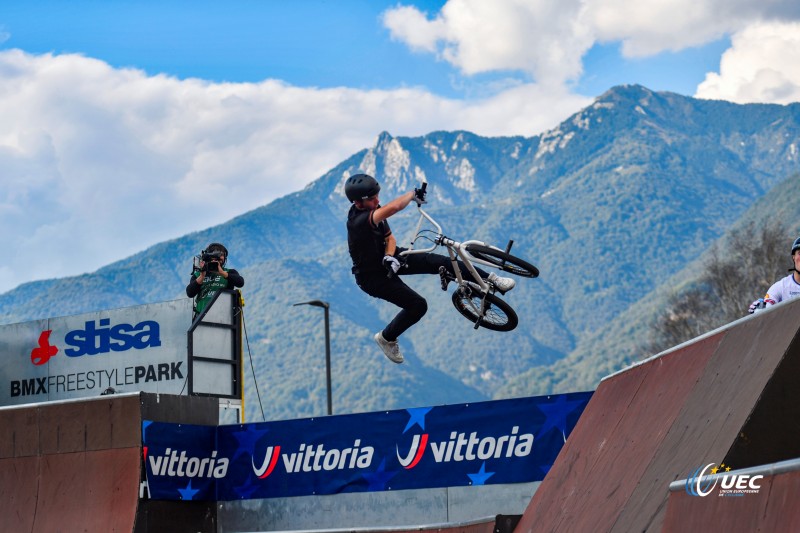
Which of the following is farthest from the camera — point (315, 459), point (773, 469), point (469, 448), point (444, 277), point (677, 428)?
point (315, 459)

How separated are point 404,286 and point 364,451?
6.78 ft

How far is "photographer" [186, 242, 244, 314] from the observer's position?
16.0 m

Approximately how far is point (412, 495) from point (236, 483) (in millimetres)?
2714

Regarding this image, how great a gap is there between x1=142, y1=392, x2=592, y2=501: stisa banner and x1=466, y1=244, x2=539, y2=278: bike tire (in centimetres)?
156

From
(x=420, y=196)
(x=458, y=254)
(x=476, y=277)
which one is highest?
(x=420, y=196)

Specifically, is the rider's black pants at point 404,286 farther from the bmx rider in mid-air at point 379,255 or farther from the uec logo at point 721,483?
the uec logo at point 721,483

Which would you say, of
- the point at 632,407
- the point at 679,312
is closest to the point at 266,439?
the point at 632,407

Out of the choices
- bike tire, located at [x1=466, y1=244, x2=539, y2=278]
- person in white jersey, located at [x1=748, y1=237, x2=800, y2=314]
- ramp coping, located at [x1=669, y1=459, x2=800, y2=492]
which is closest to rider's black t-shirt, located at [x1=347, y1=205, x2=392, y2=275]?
bike tire, located at [x1=466, y1=244, x2=539, y2=278]

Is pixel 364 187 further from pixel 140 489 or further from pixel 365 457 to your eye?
pixel 140 489

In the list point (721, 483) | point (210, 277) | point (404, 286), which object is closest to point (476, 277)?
point (404, 286)

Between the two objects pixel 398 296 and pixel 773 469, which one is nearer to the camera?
pixel 773 469

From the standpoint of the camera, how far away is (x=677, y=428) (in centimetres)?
741

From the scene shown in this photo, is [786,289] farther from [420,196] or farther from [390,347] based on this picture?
[390,347]

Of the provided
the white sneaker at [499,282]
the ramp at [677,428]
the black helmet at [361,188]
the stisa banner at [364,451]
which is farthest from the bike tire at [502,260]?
the ramp at [677,428]
